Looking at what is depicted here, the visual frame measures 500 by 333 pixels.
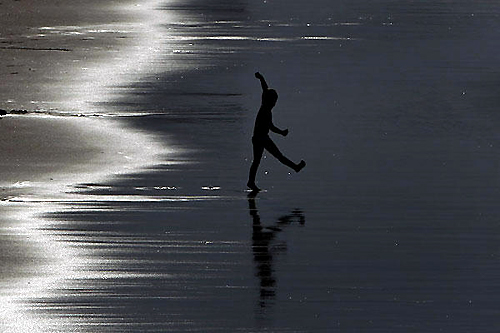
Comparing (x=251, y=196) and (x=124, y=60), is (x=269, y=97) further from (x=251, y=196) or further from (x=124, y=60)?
(x=124, y=60)

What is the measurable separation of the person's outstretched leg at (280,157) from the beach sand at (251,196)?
0.23m

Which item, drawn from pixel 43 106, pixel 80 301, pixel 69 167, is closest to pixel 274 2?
pixel 43 106

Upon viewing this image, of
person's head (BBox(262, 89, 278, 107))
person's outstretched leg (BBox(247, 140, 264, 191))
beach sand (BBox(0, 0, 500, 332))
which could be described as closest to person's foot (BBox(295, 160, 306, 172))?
beach sand (BBox(0, 0, 500, 332))

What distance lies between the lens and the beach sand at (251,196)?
15273 mm

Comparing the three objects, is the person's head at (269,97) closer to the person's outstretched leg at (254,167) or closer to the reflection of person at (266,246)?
the person's outstretched leg at (254,167)

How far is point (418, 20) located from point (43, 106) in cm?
1798

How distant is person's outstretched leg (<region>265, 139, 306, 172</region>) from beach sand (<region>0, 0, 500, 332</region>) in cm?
23

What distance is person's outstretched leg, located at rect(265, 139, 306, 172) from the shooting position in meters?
21.6

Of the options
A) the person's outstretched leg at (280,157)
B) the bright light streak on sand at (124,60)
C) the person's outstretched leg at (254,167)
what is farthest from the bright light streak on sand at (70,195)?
the person's outstretched leg at (280,157)

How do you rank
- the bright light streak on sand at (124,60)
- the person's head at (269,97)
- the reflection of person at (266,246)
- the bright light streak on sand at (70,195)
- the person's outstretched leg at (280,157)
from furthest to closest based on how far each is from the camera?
1. the bright light streak on sand at (124,60)
2. the person's outstretched leg at (280,157)
3. the person's head at (269,97)
4. the reflection of person at (266,246)
5. the bright light streak on sand at (70,195)

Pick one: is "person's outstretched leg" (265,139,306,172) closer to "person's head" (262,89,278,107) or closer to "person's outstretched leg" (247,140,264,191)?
"person's outstretched leg" (247,140,264,191)

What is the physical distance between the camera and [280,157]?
2170 cm

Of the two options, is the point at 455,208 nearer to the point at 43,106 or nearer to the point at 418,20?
the point at 43,106

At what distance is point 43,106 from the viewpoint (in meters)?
29.8
